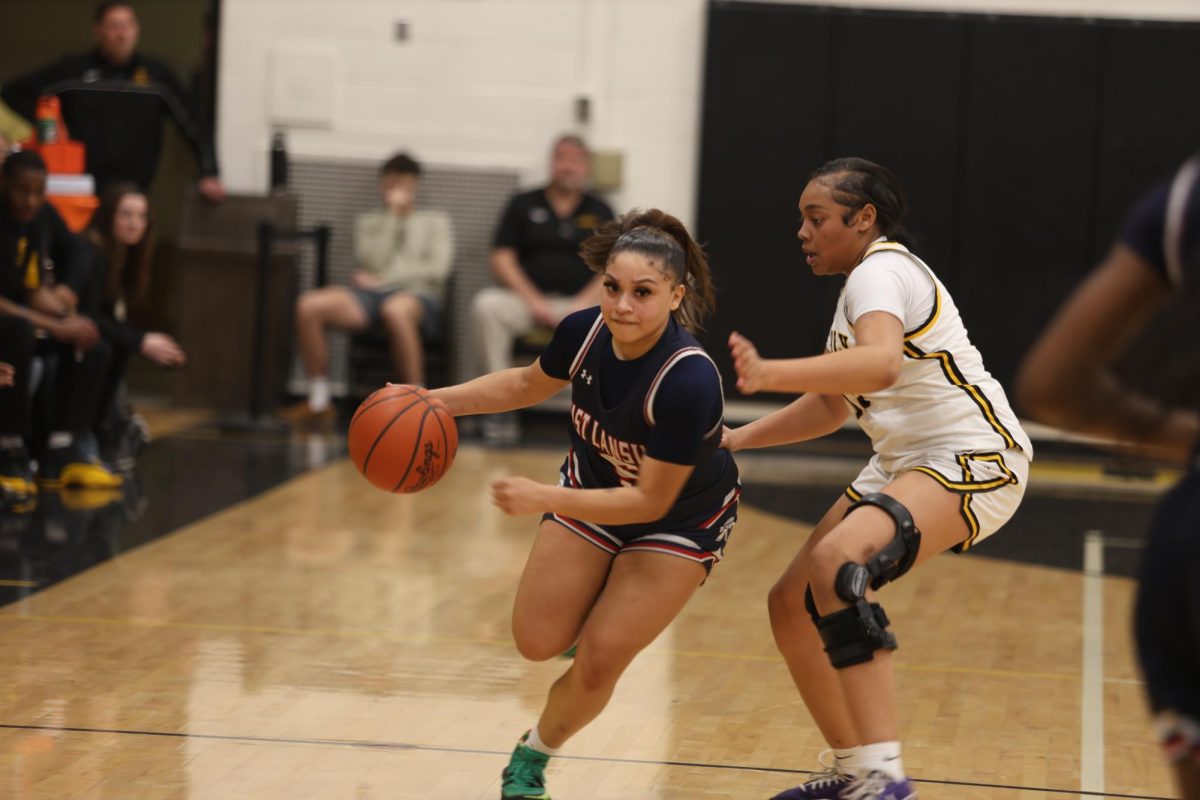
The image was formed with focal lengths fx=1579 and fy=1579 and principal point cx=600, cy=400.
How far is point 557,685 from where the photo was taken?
3416mm

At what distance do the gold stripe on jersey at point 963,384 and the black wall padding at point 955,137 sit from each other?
19.9 ft

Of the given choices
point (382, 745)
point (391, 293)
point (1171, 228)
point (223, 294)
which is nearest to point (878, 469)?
point (382, 745)

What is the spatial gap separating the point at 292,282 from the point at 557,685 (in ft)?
22.5

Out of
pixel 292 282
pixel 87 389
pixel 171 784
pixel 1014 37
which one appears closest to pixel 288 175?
pixel 292 282

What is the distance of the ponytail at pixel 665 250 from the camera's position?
130 inches

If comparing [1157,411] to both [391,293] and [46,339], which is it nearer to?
[46,339]

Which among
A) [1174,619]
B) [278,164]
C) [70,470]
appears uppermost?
[278,164]

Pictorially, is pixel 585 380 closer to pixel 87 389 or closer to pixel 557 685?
pixel 557 685

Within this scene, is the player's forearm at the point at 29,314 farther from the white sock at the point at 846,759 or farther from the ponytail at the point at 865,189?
the white sock at the point at 846,759

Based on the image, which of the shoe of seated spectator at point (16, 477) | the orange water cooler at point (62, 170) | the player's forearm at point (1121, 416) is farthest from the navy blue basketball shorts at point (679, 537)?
the orange water cooler at point (62, 170)

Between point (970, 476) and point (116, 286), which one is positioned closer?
point (970, 476)

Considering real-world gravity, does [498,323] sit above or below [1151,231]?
below

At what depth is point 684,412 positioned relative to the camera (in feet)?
10.5

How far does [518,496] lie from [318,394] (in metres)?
6.59
